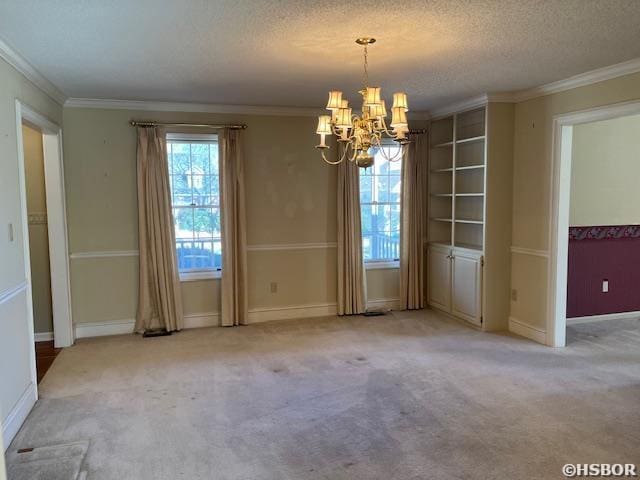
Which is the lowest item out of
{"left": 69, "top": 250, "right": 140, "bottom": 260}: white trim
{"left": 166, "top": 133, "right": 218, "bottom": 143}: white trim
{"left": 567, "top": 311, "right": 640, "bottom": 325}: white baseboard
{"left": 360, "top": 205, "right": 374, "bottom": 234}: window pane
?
{"left": 567, "top": 311, "right": 640, "bottom": 325}: white baseboard

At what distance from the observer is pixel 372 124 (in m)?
3.26

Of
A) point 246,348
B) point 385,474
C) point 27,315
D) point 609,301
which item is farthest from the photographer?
point 609,301

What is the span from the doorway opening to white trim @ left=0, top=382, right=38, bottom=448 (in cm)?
104

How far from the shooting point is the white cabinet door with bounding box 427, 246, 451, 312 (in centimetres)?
583

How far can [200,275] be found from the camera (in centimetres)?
552

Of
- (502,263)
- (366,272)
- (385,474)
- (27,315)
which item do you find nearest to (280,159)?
(366,272)

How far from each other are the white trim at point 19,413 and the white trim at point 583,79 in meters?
4.93

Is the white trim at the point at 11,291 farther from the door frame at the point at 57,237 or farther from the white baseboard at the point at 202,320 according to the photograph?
the white baseboard at the point at 202,320

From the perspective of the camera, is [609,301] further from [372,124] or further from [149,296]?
[149,296]

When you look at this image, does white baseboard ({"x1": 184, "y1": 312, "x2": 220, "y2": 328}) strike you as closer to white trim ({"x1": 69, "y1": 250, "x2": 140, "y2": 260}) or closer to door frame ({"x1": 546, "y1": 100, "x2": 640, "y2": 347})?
white trim ({"x1": 69, "y1": 250, "x2": 140, "y2": 260})

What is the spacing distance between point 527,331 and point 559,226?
3.76ft

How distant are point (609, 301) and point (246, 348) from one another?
417cm

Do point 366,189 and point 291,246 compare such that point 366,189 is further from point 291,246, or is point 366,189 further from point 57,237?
point 57,237

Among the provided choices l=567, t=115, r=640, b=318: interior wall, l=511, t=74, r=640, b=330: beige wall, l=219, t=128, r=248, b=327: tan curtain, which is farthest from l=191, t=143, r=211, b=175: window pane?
l=567, t=115, r=640, b=318: interior wall
